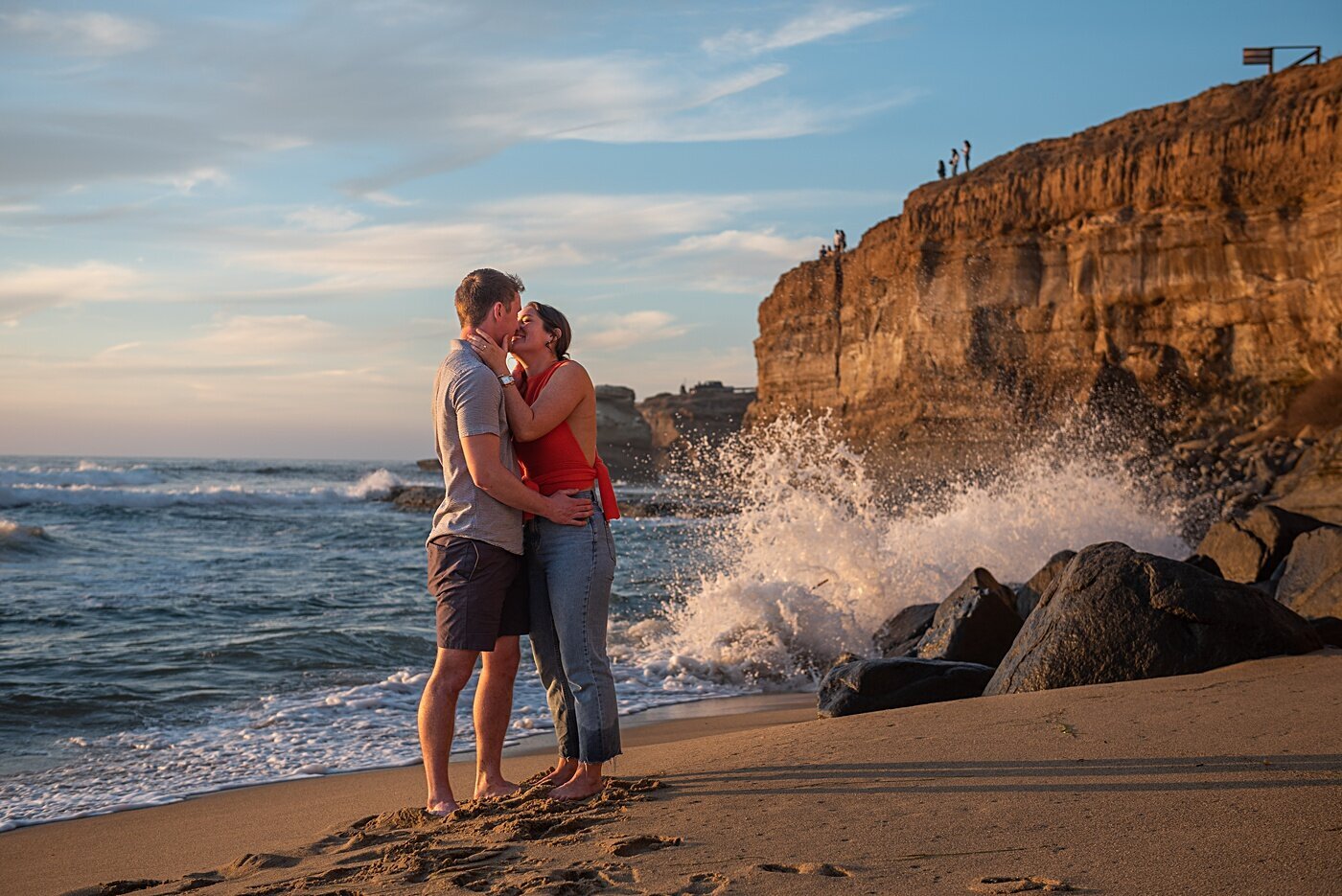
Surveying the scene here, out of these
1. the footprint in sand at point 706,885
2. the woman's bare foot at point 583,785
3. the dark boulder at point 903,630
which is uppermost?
the footprint in sand at point 706,885

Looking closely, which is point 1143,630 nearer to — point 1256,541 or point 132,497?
point 1256,541

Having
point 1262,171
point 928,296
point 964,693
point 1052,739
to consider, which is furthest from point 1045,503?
point 928,296

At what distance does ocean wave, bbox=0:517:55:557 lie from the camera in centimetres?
1673

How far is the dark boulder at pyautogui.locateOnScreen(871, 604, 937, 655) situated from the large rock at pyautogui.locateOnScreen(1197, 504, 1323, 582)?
2423 millimetres

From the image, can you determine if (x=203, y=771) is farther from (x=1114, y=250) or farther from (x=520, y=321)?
(x=1114, y=250)

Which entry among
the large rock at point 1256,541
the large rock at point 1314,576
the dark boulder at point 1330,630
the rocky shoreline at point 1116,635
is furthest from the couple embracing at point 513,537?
the large rock at point 1256,541

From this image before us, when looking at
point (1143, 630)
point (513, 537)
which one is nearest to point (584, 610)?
point (513, 537)

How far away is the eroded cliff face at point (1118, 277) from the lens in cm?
2348

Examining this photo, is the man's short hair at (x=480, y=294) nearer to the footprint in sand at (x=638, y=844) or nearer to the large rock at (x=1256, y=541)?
the footprint in sand at (x=638, y=844)

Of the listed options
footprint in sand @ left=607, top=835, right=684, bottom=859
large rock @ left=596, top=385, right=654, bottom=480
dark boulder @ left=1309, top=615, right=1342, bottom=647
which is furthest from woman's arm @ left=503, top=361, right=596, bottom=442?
large rock @ left=596, top=385, right=654, bottom=480

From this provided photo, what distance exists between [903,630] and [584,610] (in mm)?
5374

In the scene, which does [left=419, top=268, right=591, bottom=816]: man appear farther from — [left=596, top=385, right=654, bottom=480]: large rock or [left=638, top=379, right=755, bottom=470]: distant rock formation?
[left=596, top=385, right=654, bottom=480]: large rock

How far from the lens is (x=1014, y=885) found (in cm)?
238

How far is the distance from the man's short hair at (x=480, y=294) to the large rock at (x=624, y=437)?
61.1 metres
